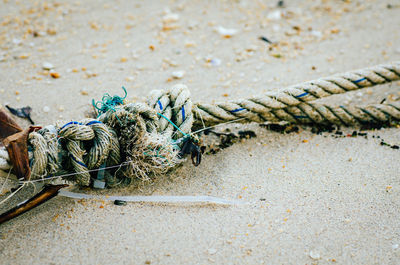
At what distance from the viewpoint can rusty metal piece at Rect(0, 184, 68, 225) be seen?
1510mm

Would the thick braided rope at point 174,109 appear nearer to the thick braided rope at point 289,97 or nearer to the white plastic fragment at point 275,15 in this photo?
the thick braided rope at point 289,97

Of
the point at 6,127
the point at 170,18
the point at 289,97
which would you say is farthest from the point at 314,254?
the point at 170,18

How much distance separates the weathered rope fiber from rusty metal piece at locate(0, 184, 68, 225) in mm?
78

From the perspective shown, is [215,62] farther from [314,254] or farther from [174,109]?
[314,254]

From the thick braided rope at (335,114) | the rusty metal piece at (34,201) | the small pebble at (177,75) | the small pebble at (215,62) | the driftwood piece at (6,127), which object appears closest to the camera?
the rusty metal piece at (34,201)

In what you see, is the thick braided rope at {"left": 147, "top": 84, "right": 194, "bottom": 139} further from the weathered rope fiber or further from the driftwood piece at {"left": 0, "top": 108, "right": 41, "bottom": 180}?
the driftwood piece at {"left": 0, "top": 108, "right": 41, "bottom": 180}

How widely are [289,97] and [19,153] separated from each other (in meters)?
1.36

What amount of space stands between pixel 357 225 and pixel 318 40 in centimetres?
178

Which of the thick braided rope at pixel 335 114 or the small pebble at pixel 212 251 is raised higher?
the thick braided rope at pixel 335 114

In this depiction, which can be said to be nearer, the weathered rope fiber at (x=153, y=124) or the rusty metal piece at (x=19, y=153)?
the rusty metal piece at (x=19, y=153)

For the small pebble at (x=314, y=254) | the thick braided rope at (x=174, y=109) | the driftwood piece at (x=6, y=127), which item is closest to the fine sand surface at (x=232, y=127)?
the small pebble at (x=314, y=254)

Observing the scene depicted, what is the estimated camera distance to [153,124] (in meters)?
1.68

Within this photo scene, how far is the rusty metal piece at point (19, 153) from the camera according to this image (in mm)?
1400

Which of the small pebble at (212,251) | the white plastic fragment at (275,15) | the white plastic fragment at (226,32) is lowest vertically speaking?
the small pebble at (212,251)
